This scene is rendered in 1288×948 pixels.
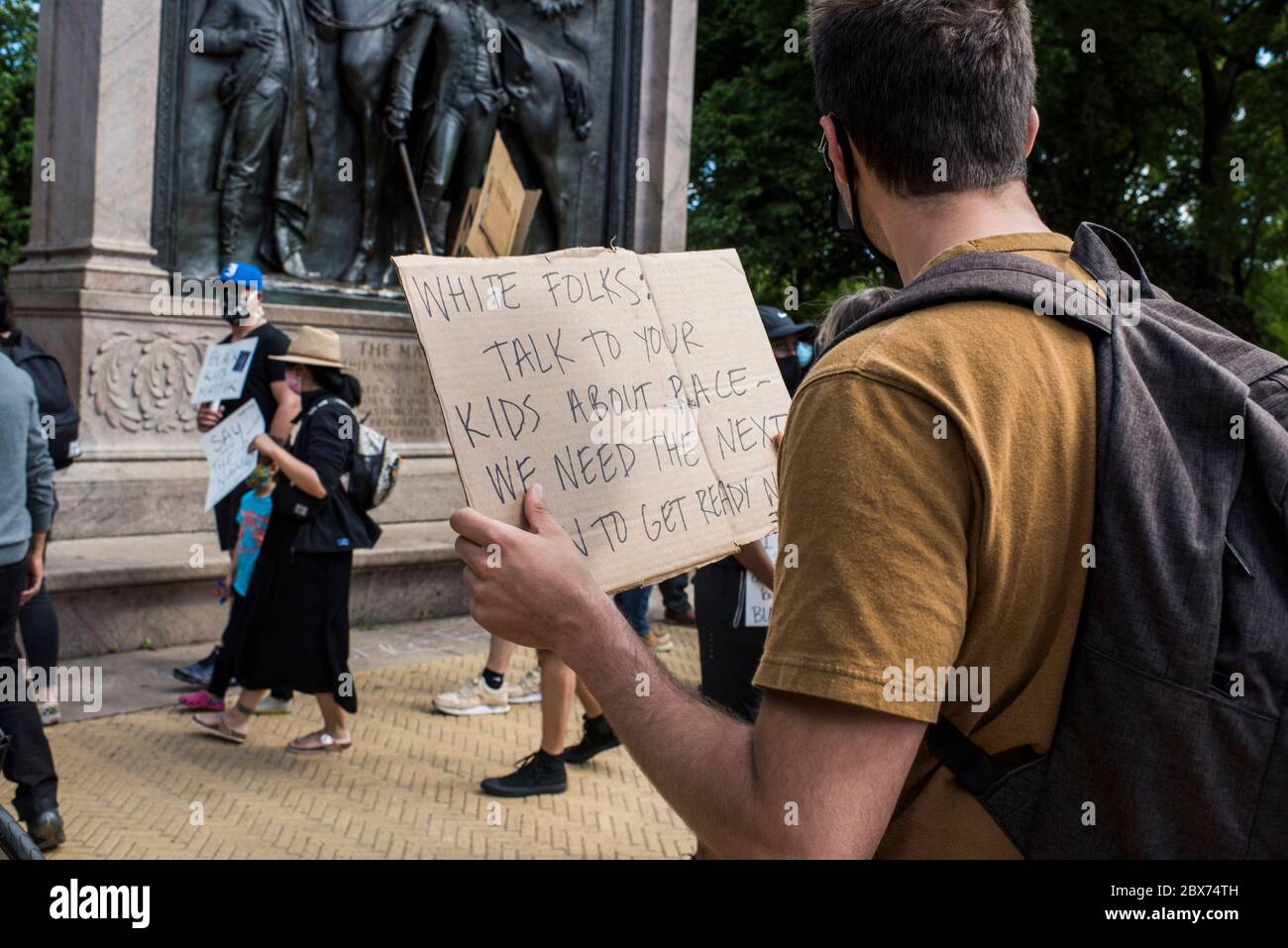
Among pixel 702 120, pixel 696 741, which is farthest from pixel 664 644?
pixel 702 120

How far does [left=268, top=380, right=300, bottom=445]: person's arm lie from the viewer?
633cm

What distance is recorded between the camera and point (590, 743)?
20.2 feet

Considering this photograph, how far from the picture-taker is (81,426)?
27.1 feet

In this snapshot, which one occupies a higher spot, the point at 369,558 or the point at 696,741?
the point at 696,741

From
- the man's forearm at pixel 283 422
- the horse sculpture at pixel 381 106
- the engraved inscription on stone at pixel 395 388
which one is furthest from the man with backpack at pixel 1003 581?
the horse sculpture at pixel 381 106

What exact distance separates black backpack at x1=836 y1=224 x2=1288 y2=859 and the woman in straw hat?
190 inches

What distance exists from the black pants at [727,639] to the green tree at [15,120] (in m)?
26.4

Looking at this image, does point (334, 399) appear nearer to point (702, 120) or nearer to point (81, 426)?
point (81, 426)

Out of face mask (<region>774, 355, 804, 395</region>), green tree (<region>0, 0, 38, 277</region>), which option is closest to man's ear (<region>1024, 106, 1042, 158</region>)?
face mask (<region>774, 355, 804, 395</region>)

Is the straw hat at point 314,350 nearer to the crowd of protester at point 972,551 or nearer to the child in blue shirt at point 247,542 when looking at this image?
the child in blue shirt at point 247,542

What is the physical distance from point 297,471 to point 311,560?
1.41ft

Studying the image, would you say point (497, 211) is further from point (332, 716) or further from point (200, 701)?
point (200, 701)

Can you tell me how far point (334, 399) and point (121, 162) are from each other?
3.68 metres

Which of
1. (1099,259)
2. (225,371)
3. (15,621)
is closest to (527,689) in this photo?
(225,371)
